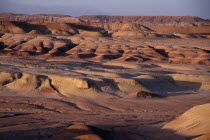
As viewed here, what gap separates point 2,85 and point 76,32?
176ft

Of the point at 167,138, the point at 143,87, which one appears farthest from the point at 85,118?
the point at 143,87

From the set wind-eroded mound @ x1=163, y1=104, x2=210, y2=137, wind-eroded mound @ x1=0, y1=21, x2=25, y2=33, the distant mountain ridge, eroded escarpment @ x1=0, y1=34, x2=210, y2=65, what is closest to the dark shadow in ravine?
wind-eroded mound @ x1=163, y1=104, x2=210, y2=137

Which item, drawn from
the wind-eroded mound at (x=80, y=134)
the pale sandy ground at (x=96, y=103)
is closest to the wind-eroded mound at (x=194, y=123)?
the pale sandy ground at (x=96, y=103)

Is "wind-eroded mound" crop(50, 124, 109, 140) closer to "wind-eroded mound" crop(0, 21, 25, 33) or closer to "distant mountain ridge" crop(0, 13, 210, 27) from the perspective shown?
"wind-eroded mound" crop(0, 21, 25, 33)

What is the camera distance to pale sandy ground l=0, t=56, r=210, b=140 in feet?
34.6

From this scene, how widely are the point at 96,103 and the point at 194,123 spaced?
7857 millimetres

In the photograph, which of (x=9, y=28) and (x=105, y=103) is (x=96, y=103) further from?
(x=9, y=28)

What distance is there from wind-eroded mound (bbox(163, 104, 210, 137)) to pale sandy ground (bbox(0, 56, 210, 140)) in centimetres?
38

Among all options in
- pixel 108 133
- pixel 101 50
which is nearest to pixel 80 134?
pixel 108 133

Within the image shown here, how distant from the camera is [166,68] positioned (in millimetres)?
37531

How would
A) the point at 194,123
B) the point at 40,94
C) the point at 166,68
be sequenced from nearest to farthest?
the point at 194,123
the point at 40,94
the point at 166,68

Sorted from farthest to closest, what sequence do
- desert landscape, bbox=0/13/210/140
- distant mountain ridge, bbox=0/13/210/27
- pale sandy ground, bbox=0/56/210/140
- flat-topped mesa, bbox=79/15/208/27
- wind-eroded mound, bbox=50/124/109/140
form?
1. flat-topped mesa, bbox=79/15/208/27
2. distant mountain ridge, bbox=0/13/210/27
3. pale sandy ground, bbox=0/56/210/140
4. desert landscape, bbox=0/13/210/140
5. wind-eroded mound, bbox=50/124/109/140

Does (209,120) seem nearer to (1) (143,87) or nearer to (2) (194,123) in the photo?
(2) (194,123)

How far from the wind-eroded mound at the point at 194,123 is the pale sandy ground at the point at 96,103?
15.1 inches
